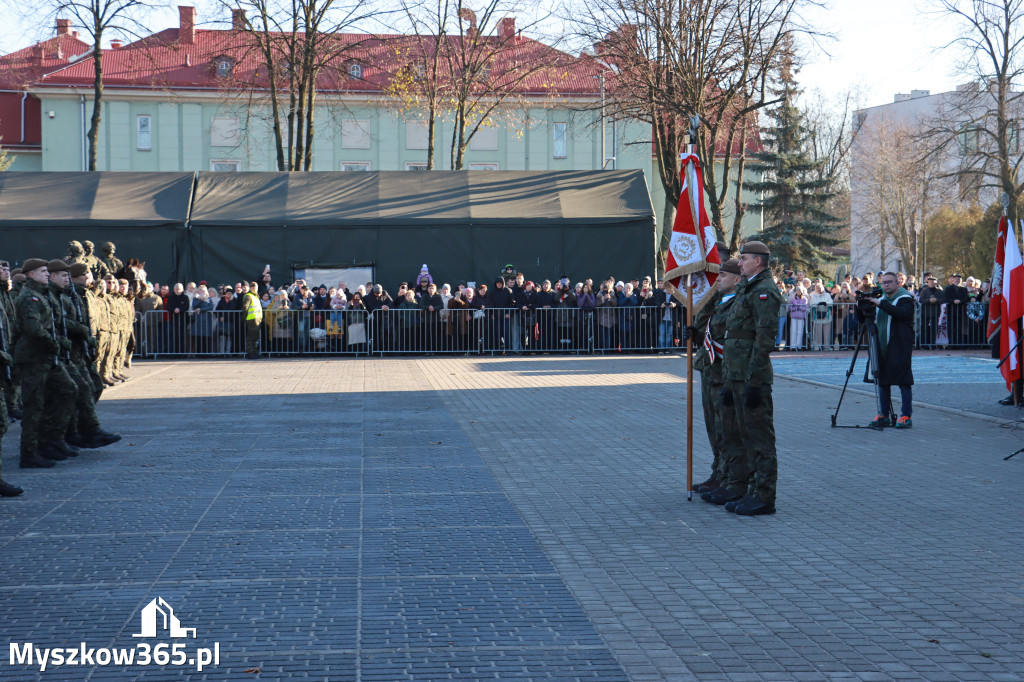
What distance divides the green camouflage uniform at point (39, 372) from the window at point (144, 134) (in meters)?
49.7

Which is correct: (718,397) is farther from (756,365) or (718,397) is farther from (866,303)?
(866,303)

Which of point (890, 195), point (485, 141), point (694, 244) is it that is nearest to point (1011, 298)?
point (694, 244)

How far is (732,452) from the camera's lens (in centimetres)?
839

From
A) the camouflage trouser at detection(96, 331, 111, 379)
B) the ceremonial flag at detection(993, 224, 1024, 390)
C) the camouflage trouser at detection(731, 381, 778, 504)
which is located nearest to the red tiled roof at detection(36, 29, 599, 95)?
the camouflage trouser at detection(96, 331, 111, 379)

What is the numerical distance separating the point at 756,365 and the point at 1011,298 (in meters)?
7.28

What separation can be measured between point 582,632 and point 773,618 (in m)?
1.02

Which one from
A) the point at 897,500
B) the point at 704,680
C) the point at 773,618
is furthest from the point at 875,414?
the point at 704,680

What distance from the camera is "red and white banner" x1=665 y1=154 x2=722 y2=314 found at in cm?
890

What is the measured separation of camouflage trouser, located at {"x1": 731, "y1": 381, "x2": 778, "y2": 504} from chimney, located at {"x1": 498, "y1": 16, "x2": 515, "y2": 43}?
35.0 meters

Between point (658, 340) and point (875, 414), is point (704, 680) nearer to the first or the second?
point (875, 414)

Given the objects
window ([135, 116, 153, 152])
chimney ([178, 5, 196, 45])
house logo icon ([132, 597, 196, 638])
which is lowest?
house logo icon ([132, 597, 196, 638])

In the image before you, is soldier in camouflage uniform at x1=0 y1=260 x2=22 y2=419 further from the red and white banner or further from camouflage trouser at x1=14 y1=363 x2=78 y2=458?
the red and white banner

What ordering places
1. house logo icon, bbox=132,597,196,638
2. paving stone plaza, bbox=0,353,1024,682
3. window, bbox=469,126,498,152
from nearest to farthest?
paving stone plaza, bbox=0,353,1024,682
house logo icon, bbox=132,597,196,638
window, bbox=469,126,498,152

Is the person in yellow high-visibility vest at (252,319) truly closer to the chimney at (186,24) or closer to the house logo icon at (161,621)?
the house logo icon at (161,621)
